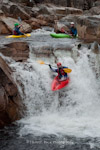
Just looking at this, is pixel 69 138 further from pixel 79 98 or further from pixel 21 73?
pixel 21 73

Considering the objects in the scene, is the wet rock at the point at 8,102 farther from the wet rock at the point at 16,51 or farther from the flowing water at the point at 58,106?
the wet rock at the point at 16,51

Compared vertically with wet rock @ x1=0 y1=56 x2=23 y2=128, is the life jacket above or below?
above

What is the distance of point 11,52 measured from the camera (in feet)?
26.4

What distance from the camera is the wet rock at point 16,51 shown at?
25.9ft

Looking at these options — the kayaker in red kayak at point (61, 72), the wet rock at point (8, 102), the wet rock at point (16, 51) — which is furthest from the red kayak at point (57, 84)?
the wet rock at point (16, 51)

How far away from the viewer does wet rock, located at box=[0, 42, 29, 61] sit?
791 cm

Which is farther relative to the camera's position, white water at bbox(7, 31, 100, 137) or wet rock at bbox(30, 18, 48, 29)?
wet rock at bbox(30, 18, 48, 29)

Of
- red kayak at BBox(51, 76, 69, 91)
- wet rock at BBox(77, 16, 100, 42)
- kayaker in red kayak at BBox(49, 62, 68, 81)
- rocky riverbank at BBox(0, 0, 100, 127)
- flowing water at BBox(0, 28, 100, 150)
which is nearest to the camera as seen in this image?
flowing water at BBox(0, 28, 100, 150)

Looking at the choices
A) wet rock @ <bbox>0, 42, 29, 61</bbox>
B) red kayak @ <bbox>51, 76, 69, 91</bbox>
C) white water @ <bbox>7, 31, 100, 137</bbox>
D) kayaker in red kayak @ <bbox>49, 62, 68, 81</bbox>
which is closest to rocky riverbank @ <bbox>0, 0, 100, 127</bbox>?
wet rock @ <bbox>0, 42, 29, 61</bbox>

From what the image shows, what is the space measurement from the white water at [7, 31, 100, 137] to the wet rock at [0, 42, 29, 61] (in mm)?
401

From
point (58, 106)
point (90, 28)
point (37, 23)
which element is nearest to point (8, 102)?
point (58, 106)

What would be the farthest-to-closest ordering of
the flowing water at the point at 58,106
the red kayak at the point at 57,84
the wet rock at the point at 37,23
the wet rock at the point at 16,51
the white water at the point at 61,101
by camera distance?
the wet rock at the point at 37,23, the wet rock at the point at 16,51, the red kayak at the point at 57,84, the white water at the point at 61,101, the flowing water at the point at 58,106

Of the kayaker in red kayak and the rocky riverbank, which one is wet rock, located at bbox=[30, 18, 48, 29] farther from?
the kayaker in red kayak

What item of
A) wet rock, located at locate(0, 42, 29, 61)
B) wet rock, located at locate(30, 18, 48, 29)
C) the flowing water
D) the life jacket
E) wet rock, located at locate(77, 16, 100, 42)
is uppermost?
wet rock, located at locate(30, 18, 48, 29)
